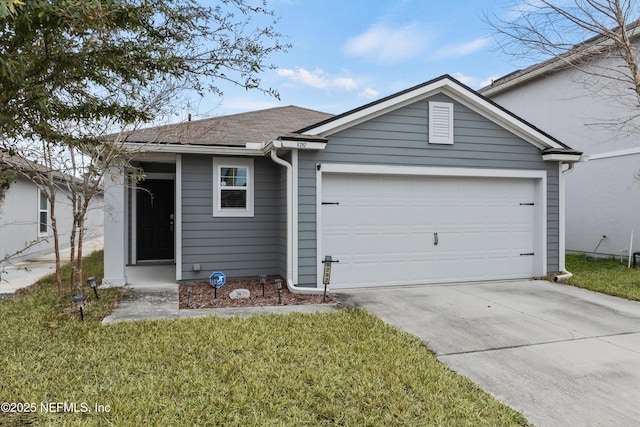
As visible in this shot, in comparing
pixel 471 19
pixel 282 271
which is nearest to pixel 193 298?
pixel 282 271

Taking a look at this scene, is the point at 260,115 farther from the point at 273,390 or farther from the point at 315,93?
the point at 273,390

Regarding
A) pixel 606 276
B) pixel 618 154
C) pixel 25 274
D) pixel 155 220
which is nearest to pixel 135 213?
pixel 155 220

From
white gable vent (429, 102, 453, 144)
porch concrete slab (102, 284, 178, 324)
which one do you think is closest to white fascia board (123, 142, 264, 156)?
porch concrete slab (102, 284, 178, 324)

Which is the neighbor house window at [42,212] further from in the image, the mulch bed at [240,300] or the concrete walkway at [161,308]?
the mulch bed at [240,300]

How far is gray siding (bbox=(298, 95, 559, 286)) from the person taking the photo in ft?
23.2

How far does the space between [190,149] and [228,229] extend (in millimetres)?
1662

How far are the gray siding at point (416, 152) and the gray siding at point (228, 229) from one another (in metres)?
1.15

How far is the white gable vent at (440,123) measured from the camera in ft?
25.4

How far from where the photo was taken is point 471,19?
32.5 ft

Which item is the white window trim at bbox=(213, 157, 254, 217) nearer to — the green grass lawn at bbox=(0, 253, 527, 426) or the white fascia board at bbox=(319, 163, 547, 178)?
the white fascia board at bbox=(319, 163, 547, 178)

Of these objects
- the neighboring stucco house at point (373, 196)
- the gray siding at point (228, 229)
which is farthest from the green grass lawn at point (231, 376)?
the gray siding at point (228, 229)

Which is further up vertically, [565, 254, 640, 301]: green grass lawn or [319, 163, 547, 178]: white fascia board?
[319, 163, 547, 178]: white fascia board

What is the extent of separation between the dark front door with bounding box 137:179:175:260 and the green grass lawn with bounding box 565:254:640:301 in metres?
8.96

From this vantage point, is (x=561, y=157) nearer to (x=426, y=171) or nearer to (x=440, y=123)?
(x=440, y=123)
